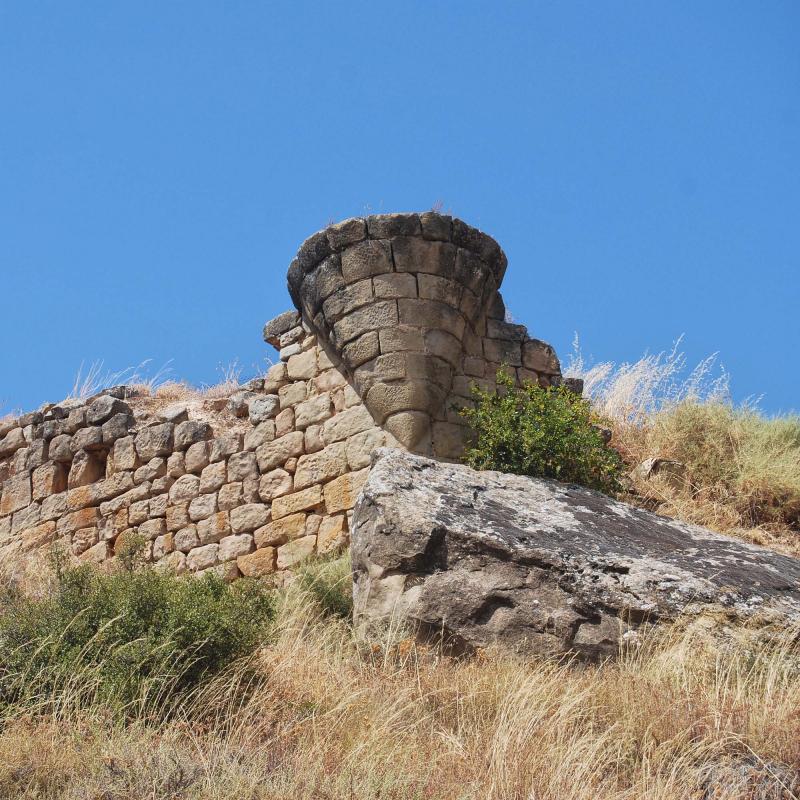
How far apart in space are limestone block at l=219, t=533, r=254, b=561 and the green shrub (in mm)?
1167

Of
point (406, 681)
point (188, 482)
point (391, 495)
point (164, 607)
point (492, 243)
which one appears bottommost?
point (406, 681)

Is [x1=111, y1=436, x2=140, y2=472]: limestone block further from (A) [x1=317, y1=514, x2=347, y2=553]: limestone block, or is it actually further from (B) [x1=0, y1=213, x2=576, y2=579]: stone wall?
(A) [x1=317, y1=514, x2=347, y2=553]: limestone block

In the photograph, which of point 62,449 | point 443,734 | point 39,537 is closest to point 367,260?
point 62,449

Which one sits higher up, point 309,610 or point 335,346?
point 335,346

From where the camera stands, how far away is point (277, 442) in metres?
9.65

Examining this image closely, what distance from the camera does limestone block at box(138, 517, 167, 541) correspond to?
10344mm

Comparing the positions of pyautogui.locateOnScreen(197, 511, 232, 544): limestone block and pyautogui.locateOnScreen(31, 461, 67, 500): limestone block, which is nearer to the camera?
pyautogui.locateOnScreen(197, 511, 232, 544): limestone block

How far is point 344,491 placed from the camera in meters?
8.95

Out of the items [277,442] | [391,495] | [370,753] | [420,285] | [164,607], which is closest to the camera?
[370,753]

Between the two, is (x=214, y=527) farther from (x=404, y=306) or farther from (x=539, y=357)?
(x=539, y=357)

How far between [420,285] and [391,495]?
2836 millimetres

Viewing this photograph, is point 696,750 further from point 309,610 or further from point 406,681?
point 309,610

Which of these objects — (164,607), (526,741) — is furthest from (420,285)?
(526,741)

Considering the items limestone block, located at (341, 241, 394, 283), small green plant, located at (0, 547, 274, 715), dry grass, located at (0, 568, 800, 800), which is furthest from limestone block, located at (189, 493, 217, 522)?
dry grass, located at (0, 568, 800, 800)
